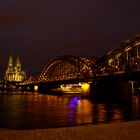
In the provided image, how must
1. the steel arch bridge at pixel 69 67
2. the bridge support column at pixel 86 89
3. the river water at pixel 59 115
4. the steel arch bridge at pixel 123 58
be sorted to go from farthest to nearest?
the steel arch bridge at pixel 69 67
the bridge support column at pixel 86 89
the steel arch bridge at pixel 123 58
the river water at pixel 59 115

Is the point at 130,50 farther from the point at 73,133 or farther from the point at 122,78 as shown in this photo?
the point at 73,133

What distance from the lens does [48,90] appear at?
158375 mm

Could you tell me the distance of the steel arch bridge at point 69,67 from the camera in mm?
119550

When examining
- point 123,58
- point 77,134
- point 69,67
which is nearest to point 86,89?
point 123,58

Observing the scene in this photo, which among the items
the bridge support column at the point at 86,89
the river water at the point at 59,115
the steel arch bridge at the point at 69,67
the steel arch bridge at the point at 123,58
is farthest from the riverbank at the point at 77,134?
the steel arch bridge at the point at 69,67

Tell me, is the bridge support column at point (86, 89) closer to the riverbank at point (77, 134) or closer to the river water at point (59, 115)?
the river water at point (59, 115)

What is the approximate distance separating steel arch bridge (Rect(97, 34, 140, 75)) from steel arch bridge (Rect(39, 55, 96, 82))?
9.16m

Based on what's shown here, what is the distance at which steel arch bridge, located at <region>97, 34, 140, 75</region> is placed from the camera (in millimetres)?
82875

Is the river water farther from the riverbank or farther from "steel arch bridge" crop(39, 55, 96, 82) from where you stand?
"steel arch bridge" crop(39, 55, 96, 82)

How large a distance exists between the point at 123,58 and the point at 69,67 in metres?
63.3

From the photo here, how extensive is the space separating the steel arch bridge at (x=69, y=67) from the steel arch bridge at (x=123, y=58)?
9.16 metres

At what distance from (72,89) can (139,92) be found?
2974 inches

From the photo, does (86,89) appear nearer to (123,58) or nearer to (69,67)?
(123,58)

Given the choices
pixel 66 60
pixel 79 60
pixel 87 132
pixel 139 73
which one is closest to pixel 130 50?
pixel 139 73
